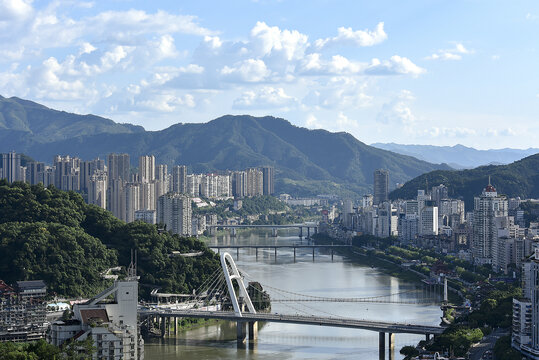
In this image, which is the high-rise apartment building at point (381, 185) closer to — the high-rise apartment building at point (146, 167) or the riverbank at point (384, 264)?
the high-rise apartment building at point (146, 167)

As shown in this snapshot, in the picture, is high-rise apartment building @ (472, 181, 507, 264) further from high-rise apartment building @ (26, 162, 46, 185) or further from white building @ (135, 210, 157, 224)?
high-rise apartment building @ (26, 162, 46, 185)

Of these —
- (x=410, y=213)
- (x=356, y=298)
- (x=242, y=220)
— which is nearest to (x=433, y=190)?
(x=410, y=213)

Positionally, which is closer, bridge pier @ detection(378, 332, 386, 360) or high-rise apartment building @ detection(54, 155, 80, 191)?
bridge pier @ detection(378, 332, 386, 360)

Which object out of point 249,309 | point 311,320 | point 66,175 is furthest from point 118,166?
point 311,320

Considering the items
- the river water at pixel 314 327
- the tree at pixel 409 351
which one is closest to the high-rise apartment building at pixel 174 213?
the river water at pixel 314 327

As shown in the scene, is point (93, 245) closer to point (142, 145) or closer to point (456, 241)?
point (456, 241)

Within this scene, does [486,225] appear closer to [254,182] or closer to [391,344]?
[391,344]

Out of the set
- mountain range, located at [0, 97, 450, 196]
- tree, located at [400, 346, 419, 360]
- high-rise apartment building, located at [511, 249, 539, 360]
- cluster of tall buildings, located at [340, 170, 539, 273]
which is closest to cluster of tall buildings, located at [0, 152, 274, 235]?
cluster of tall buildings, located at [340, 170, 539, 273]
